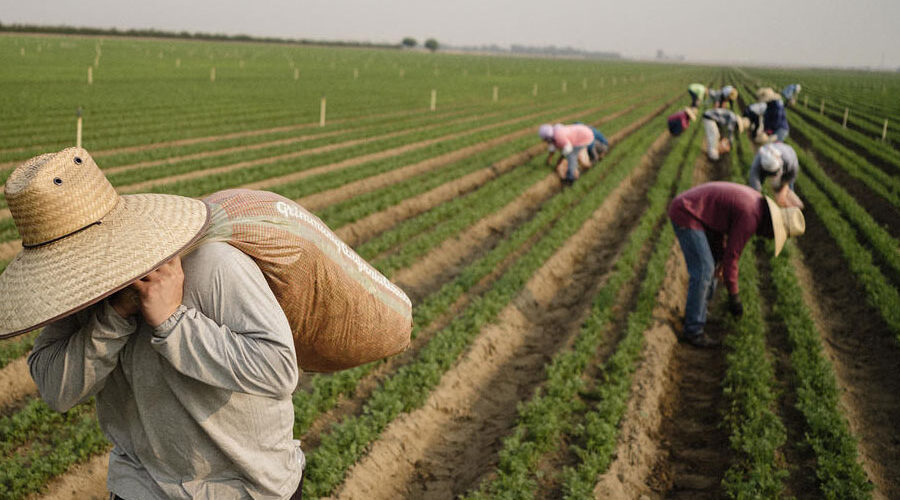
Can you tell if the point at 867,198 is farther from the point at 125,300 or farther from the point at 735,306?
the point at 125,300

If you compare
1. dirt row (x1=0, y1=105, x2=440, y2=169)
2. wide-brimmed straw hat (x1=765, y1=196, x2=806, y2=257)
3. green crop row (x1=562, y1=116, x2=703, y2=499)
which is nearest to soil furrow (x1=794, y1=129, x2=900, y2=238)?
green crop row (x1=562, y1=116, x2=703, y2=499)

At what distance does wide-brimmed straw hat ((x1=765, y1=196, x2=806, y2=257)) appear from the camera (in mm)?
5398

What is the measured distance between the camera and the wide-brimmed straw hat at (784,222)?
5.40 m

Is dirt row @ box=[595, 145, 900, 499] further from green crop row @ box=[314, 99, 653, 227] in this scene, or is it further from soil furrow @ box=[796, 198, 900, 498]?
green crop row @ box=[314, 99, 653, 227]

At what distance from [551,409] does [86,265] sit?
13.2 ft

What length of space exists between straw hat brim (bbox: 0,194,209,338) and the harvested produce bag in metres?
0.13

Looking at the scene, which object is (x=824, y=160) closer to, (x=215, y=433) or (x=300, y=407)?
(x=300, y=407)

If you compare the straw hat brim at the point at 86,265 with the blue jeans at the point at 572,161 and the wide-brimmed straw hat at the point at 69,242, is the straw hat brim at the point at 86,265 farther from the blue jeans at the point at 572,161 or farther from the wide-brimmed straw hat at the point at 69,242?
the blue jeans at the point at 572,161

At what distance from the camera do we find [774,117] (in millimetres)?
12172

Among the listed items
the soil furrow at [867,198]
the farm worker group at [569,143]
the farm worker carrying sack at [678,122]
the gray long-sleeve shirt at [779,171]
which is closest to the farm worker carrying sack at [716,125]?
the farm worker carrying sack at [678,122]

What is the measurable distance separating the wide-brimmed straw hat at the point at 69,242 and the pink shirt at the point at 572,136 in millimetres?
11633

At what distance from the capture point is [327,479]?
13.4 feet

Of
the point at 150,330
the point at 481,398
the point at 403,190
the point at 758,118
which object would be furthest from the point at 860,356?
the point at 758,118

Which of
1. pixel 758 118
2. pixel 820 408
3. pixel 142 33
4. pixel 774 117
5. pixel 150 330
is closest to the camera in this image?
pixel 150 330
